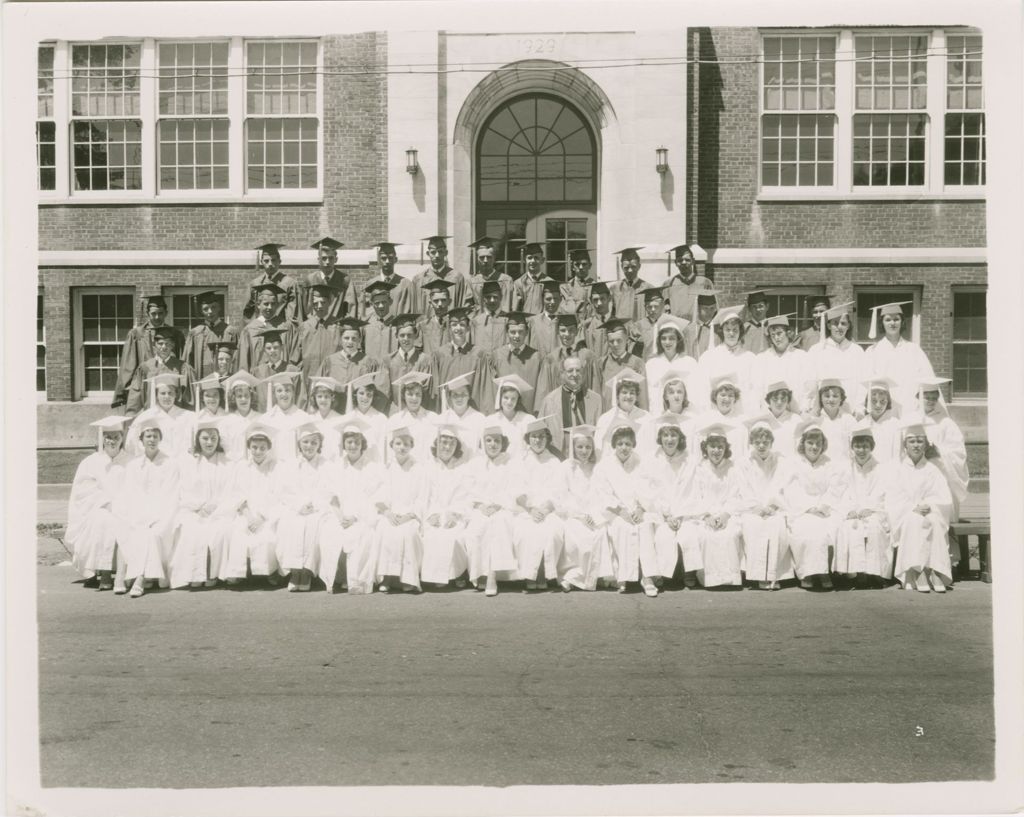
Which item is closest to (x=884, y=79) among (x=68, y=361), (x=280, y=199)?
(x=280, y=199)

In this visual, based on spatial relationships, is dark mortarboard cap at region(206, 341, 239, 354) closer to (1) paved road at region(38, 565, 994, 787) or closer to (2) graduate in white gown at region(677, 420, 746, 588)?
(1) paved road at region(38, 565, 994, 787)

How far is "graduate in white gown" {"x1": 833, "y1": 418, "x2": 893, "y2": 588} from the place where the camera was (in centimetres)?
789

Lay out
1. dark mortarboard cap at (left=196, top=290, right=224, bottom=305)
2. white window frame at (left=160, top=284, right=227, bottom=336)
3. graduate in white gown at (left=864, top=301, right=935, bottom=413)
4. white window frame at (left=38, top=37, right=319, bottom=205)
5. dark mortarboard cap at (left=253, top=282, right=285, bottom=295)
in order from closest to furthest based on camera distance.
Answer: white window frame at (left=38, top=37, right=319, bottom=205) < graduate in white gown at (left=864, top=301, right=935, bottom=413) < dark mortarboard cap at (left=253, top=282, right=285, bottom=295) < dark mortarboard cap at (left=196, top=290, right=224, bottom=305) < white window frame at (left=160, top=284, right=227, bottom=336)

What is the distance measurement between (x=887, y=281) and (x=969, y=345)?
234 centimetres

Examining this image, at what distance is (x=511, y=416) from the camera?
8352 millimetres

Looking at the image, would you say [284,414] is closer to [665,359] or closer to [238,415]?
[238,415]

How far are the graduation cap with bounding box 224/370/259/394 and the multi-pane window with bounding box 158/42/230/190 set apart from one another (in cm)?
210

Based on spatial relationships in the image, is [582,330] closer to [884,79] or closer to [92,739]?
[884,79]

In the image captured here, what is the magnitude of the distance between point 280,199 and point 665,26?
18.3 feet

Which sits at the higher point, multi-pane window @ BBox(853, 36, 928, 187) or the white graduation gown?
multi-pane window @ BBox(853, 36, 928, 187)

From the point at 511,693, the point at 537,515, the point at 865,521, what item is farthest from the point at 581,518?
the point at 511,693

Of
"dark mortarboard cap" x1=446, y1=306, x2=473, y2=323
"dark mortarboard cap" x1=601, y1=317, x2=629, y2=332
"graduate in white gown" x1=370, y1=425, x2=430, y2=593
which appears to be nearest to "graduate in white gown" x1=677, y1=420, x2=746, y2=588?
"dark mortarboard cap" x1=601, y1=317, x2=629, y2=332

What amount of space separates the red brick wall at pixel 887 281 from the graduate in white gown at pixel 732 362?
6.17 feet

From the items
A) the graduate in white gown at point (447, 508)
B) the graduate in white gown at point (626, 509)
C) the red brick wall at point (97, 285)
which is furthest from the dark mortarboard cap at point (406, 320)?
the red brick wall at point (97, 285)
